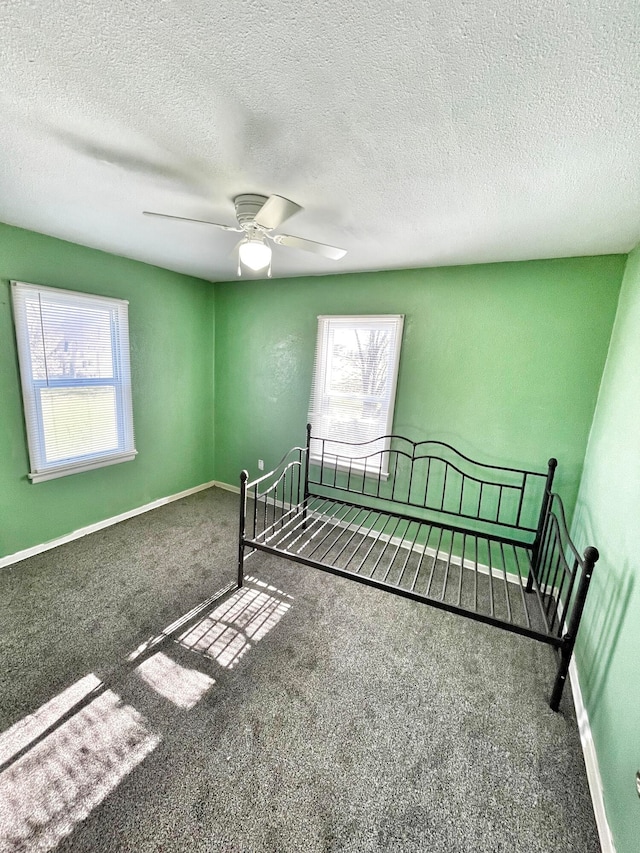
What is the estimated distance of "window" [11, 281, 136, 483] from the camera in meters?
2.40

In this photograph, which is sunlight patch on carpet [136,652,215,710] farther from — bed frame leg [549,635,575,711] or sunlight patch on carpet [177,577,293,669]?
bed frame leg [549,635,575,711]

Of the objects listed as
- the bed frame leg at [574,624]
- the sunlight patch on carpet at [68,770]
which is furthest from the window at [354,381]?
the sunlight patch on carpet at [68,770]

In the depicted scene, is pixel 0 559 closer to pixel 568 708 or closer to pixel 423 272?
pixel 568 708

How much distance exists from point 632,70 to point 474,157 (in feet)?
1.49

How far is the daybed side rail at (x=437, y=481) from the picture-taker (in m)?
2.48

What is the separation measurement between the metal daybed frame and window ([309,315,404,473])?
0.11 m

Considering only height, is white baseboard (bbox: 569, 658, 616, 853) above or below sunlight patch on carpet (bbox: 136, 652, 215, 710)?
above

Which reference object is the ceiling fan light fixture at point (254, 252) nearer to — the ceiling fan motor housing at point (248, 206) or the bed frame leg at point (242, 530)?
the ceiling fan motor housing at point (248, 206)

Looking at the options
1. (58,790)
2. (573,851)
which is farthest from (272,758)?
(573,851)

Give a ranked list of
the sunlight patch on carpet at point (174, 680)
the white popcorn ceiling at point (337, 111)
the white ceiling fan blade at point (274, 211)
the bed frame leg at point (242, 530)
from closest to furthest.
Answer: the white popcorn ceiling at point (337, 111)
the white ceiling fan blade at point (274, 211)
the sunlight patch on carpet at point (174, 680)
the bed frame leg at point (242, 530)

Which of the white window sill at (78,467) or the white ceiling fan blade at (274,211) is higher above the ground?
the white ceiling fan blade at (274,211)

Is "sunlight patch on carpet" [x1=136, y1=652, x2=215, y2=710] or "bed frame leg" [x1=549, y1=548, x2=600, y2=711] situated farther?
"sunlight patch on carpet" [x1=136, y1=652, x2=215, y2=710]

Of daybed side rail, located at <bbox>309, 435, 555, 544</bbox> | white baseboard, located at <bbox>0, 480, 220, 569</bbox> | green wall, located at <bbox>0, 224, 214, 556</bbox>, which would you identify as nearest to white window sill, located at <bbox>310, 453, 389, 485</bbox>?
daybed side rail, located at <bbox>309, 435, 555, 544</bbox>

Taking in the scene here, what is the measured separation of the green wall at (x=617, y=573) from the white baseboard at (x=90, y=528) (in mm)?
3364
